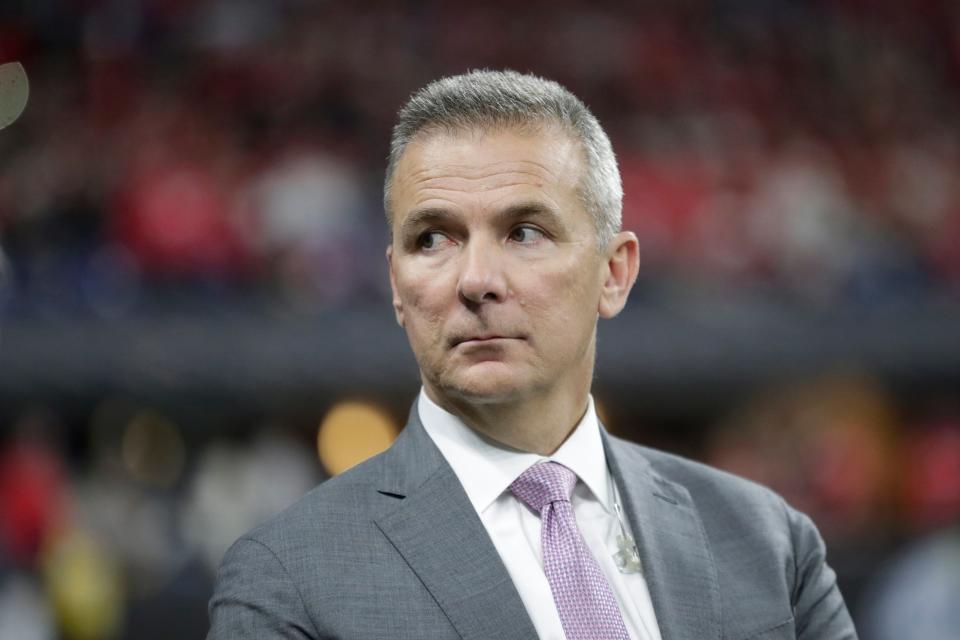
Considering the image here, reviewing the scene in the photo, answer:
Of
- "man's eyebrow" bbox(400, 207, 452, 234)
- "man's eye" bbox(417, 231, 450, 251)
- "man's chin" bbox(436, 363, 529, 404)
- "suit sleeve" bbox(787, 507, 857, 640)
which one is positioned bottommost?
"suit sleeve" bbox(787, 507, 857, 640)

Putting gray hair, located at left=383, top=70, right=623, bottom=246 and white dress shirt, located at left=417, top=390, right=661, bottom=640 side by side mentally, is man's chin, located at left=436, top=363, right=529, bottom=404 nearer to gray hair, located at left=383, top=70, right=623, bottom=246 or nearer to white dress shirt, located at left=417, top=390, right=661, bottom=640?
white dress shirt, located at left=417, top=390, right=661, bottom=640

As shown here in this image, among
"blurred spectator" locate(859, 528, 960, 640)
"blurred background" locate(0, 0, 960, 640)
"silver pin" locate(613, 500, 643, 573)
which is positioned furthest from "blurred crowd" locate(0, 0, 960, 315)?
"silver pin" locate(613, 500, 643, 573)

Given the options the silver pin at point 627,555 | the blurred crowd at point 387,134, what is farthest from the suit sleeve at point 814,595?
the blurred crowd at point 387,134

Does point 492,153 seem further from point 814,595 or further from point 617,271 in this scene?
point 814,595

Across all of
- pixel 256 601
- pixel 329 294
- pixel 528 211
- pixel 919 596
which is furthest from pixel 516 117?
pixel 329 294

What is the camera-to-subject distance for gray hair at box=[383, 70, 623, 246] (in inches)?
89.3

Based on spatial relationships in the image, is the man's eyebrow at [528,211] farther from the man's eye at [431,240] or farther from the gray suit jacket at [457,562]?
the gray suit jacket at [457,562]

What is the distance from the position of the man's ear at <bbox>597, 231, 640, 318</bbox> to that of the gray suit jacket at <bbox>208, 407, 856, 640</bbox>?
0.23 metres

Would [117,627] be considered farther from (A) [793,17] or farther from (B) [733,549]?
(A) [793,17]

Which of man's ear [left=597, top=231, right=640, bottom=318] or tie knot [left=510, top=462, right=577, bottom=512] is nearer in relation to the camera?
tie knot [left=510, top=462, right=577, bottom=512]

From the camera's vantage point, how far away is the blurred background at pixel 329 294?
7316mm

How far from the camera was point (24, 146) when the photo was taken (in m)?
8.62

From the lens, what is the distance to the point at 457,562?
85.3 inches

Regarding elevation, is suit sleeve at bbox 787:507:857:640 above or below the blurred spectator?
above
